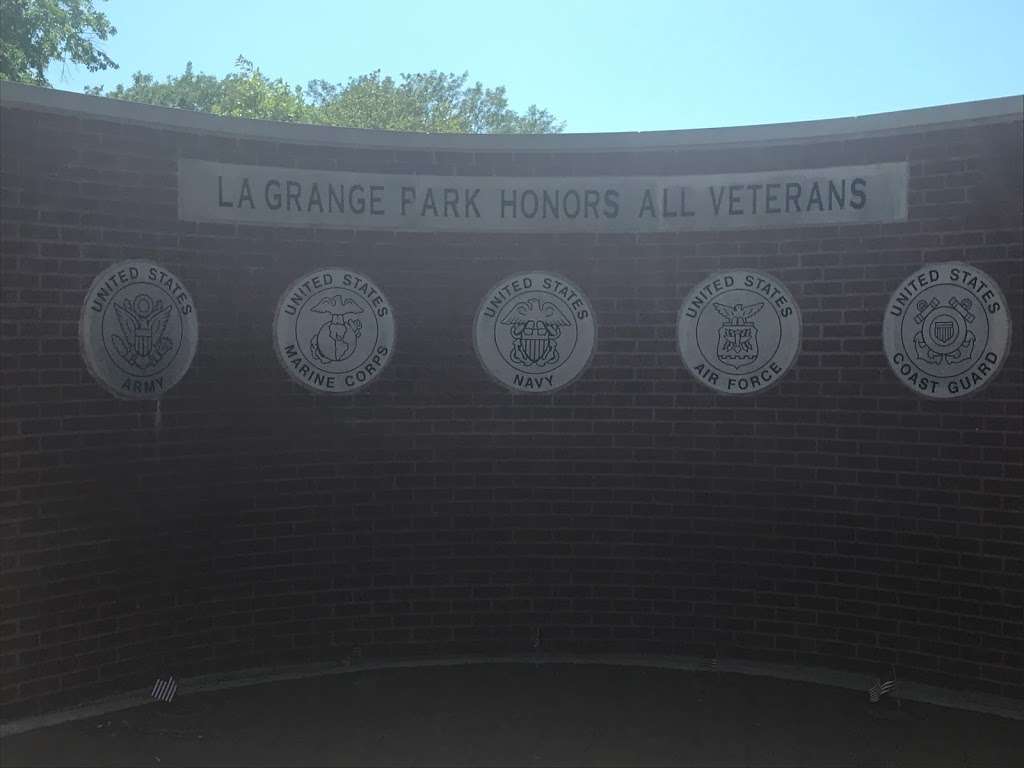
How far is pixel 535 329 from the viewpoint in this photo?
686 centimetres

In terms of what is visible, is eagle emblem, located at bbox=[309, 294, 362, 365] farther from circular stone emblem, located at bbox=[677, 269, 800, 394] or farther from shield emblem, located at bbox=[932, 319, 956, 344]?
shield emblem, located at bbox=[932, 319, 956, 344]

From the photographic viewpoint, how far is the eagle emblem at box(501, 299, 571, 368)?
6.86 m

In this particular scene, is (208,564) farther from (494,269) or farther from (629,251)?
(629,251)

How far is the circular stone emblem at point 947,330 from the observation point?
6.03 meters

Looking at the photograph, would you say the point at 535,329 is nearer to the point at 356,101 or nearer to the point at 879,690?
the point at 879,690

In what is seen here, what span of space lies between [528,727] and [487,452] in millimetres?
1764

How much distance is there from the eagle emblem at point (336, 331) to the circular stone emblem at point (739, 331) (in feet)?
6.29

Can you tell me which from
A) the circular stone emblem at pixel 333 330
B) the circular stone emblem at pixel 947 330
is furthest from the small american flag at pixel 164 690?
the circular stone emblem at pixel 947 330

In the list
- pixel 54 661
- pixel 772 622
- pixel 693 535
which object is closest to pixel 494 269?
pixel 693 535

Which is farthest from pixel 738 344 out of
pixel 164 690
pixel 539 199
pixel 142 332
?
pixel 164 690

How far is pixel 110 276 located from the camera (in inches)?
235

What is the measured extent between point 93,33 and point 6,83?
889 inches

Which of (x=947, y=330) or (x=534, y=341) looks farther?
(x=534, y=341)

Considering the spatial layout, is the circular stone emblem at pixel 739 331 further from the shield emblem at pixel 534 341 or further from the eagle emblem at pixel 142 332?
the eagle emblem at pixel 142 332
